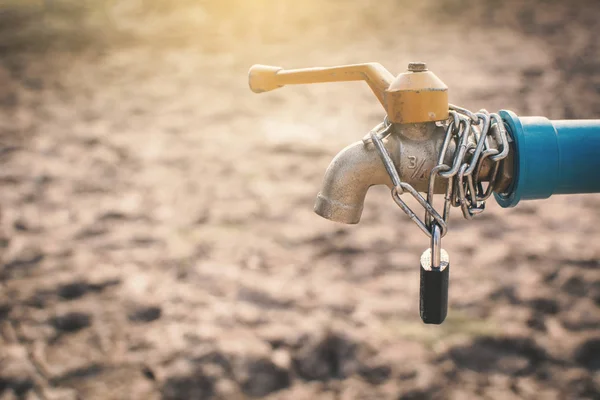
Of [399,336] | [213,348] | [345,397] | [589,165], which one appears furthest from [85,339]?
[589,165]

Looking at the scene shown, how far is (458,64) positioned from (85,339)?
15.8 feet

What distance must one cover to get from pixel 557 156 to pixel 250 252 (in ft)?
7.85

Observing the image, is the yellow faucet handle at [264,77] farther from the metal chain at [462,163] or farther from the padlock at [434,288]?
the padlock at [434,288]

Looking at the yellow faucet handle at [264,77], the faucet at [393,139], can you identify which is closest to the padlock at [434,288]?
the faucet at [393,139]

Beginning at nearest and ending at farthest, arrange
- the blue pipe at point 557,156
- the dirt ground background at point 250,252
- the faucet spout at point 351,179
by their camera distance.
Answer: the blue pipe at point 557,156 < the faucet spout at point 351,179 < the dirt ground background at point 250,252

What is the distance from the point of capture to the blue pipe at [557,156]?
102 centimetres

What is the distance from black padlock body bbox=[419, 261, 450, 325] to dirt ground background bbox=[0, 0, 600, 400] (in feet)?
4.27

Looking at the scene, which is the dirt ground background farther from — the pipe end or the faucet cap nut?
the faucet cap nut

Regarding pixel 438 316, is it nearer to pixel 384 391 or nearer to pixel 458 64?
pixel 384 391

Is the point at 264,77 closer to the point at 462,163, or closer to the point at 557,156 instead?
the point at 462,163

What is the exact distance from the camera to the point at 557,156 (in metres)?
1.02

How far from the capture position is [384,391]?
2.35 m

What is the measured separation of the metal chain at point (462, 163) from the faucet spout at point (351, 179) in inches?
1.1

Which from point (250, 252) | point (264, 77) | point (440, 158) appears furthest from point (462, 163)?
point (250, 252)
